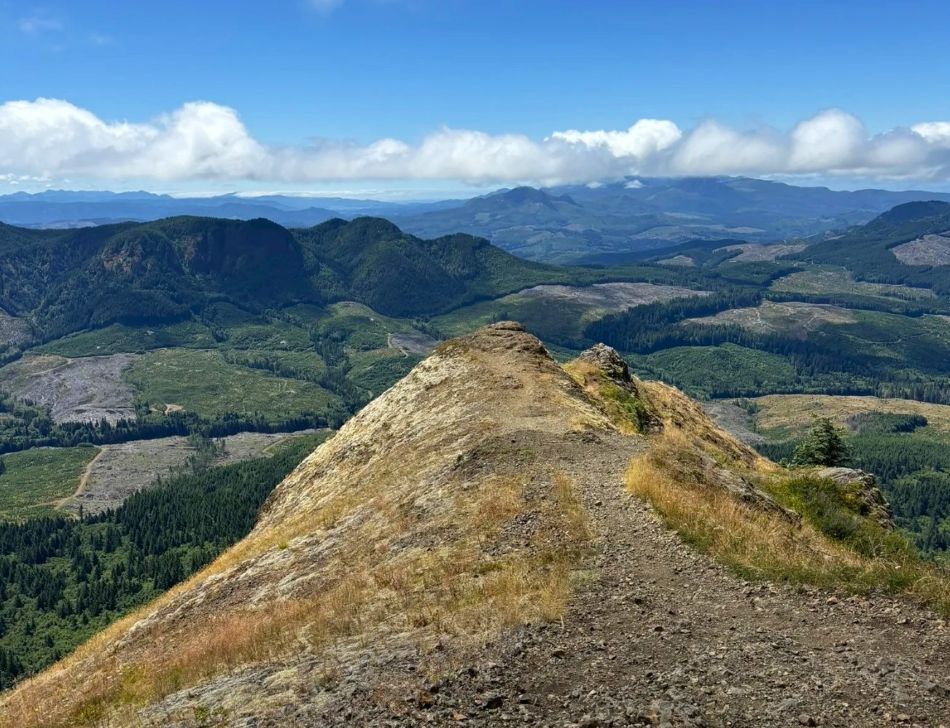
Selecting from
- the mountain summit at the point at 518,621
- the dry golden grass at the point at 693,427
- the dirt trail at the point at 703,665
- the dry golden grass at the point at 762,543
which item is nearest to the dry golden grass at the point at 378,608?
the mountain summit at the point at 518,621

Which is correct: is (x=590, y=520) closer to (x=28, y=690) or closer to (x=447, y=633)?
(x=447, y=633)

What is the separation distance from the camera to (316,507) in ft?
185

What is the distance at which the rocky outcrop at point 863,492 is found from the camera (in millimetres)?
49281

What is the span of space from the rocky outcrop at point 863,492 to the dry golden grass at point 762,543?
12.1 meters

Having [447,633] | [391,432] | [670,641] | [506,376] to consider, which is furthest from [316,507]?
[670,641]

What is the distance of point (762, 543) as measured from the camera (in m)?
28.5

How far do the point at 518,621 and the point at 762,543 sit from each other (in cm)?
1225

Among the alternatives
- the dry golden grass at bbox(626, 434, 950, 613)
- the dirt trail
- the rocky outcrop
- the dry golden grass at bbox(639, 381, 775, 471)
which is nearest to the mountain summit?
the dirt trail

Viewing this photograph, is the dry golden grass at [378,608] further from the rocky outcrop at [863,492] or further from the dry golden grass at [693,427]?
the dry golden grass at [693,427]

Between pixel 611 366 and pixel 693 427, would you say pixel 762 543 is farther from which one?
pixel 611 366

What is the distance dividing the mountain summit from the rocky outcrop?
702 cm

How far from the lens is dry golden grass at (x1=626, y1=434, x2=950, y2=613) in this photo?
2316 centimetres

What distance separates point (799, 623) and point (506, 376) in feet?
147

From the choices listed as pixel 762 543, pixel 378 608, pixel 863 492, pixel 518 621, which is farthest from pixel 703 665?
pixel 863 492
